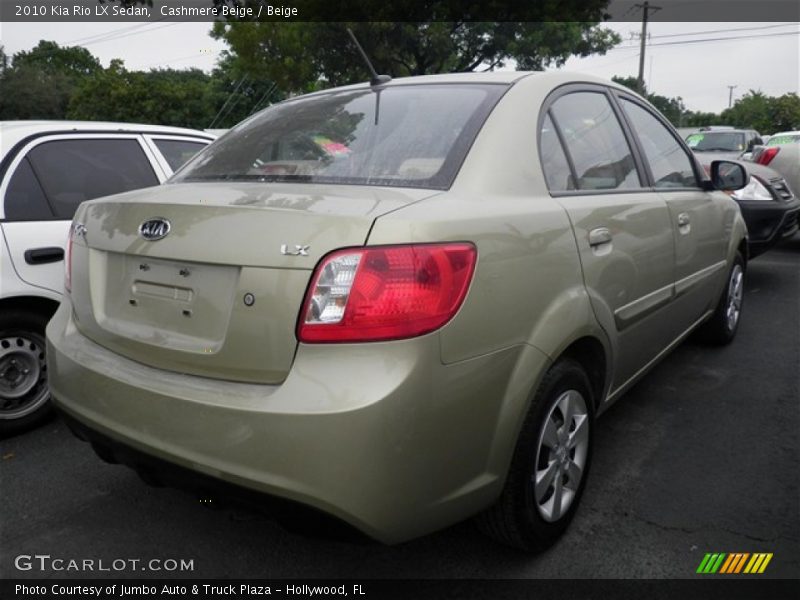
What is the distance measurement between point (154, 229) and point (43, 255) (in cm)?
166

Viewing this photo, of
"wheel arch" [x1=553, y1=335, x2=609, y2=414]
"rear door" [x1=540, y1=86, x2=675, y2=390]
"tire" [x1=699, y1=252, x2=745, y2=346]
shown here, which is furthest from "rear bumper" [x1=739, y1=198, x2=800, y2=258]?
"wheel arch" [x1=553, y1=335, x2=609, y2=414]

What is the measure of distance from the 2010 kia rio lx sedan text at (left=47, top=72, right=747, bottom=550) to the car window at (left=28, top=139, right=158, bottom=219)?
1.24 meters

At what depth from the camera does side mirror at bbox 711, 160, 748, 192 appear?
12.6 ft

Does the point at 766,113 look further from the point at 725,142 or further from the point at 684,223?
the point at 684,223

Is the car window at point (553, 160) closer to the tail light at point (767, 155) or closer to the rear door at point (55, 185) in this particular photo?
the rear door at point (55, 185)

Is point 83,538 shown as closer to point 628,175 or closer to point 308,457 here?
point 308,457

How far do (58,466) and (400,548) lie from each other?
67.3 inches

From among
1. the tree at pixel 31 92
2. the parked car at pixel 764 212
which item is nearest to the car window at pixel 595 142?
the parked car at pixel 764 212

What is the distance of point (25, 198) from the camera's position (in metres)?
3.33

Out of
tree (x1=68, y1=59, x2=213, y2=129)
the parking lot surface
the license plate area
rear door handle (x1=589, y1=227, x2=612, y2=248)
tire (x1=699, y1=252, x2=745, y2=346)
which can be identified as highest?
tree (x1=68, y1=59, x2=213, y2=129)

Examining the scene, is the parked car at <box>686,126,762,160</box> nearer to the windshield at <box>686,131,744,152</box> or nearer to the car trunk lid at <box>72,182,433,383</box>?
the windshield at <box>686,131,744,152</box>

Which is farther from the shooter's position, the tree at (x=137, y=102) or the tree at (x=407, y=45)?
the tree at (x=137, y=102)

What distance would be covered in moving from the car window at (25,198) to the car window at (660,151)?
2974 mm

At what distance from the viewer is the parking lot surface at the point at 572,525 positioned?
2271mm
